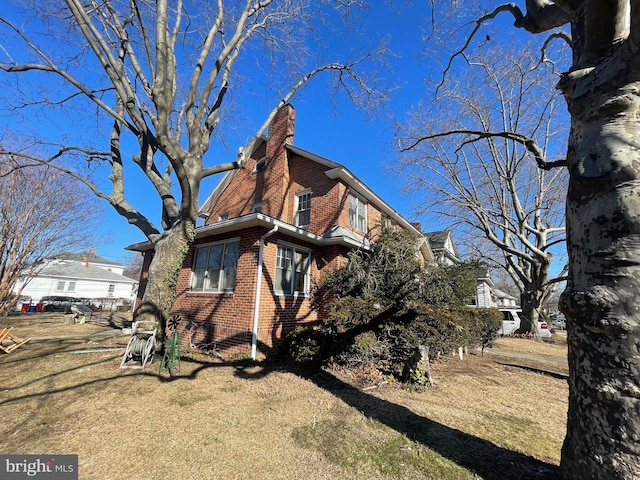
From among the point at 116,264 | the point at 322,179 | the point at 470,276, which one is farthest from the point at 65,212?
the point at 116,264

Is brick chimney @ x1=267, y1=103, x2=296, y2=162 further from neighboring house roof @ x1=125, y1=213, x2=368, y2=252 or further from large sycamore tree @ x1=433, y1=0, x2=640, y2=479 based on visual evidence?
large sycamore tree @ x1=433, y1=0, x2=640, y2=479

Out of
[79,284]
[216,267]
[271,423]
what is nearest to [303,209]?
[216,267]

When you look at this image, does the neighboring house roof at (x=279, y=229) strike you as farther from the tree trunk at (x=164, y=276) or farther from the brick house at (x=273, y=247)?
the tree trunk at (x=164, y=276)

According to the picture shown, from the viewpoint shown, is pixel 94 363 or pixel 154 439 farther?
pixel 94 363

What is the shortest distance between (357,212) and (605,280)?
10.4 m

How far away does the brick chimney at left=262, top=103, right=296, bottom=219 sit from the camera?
39.5 feet

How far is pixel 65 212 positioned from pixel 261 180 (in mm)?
9968

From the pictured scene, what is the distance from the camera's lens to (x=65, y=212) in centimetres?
1402

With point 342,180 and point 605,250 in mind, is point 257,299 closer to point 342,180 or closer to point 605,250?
point 342,180

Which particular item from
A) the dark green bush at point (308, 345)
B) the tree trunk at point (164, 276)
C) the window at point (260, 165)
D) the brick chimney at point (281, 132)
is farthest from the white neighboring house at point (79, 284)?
the dark green bush at point (308, 345)

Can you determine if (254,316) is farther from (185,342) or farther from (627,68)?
(627,68)

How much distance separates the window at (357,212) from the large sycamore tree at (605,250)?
9329 mm

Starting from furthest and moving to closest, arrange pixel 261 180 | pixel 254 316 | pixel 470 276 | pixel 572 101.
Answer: pixel 261 180 → pixel 470 276 → pixel 254 316 → pixel 572 101

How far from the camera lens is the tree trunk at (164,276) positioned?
6.46 metres
